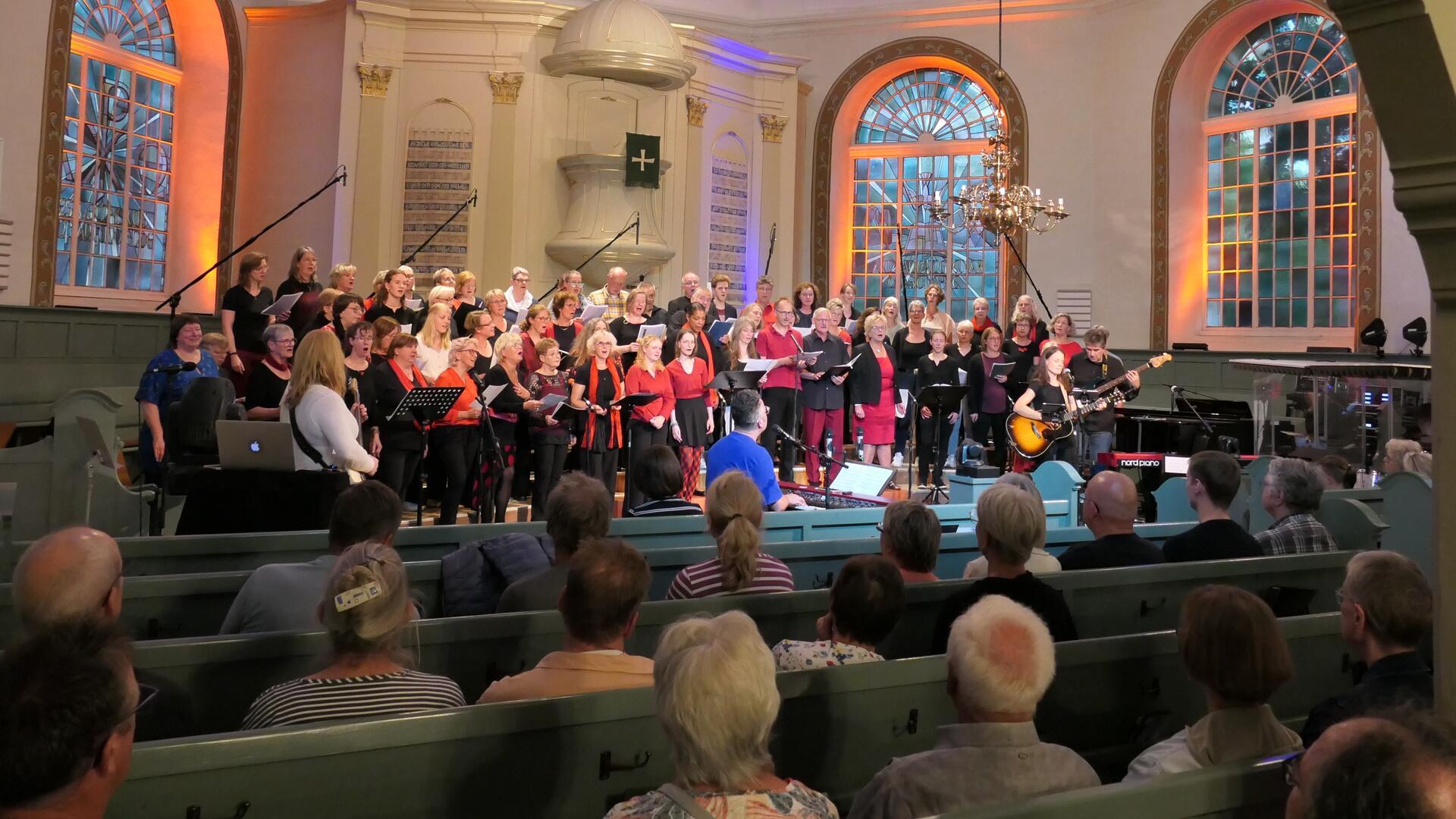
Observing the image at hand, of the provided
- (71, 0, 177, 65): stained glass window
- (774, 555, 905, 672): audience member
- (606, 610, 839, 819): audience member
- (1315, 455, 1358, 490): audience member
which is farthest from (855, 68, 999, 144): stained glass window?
(606, 610, 839, 819): audience member

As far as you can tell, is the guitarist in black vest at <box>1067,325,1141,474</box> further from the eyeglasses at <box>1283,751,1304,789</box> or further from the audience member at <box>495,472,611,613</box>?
the eyeglasses at <box>1283,751,1304,789</box>

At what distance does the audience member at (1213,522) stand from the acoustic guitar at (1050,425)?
15.9ft

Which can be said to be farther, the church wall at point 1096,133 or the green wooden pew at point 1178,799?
the church wall at point 1096,133

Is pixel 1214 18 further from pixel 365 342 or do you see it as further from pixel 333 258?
pixel 365 342

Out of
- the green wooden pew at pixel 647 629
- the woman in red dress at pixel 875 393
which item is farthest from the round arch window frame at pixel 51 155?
the green wooden pew at pixel 647 629

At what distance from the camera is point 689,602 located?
3.35 meters

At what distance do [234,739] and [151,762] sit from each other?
0.44ft

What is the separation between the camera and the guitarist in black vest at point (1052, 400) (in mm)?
9430

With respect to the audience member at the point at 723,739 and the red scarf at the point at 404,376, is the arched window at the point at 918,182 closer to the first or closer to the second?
the red scarf at the point at 404,376

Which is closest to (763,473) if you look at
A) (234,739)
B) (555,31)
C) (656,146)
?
(234,739)

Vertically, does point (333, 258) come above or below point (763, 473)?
above

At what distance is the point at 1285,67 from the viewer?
13703 mm

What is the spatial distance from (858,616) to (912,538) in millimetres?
864

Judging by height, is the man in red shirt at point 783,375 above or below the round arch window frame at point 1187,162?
below
